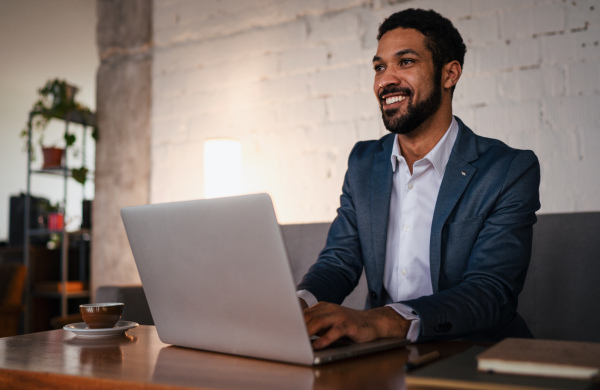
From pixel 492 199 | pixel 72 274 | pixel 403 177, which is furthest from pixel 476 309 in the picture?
pixel 72 274

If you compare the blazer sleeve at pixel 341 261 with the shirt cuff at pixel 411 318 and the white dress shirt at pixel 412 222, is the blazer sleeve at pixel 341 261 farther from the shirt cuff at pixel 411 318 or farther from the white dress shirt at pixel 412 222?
the shirt cuff at pixel 411 318

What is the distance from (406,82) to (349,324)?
36.3 inches

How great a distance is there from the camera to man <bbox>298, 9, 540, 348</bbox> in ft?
3.99

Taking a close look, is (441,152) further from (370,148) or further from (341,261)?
(341,261)

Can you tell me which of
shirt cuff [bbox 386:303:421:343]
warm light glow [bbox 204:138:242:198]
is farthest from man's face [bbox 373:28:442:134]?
warm light glow [bbox 204:138:242:198]

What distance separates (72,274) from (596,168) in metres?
3.85

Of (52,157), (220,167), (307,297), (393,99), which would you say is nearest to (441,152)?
(393,99)


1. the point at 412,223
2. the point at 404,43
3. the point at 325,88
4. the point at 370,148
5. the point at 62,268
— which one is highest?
the point at 325,88

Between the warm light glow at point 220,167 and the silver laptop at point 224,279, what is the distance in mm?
1616

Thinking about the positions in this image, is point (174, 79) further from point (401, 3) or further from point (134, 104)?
point (401, 3)

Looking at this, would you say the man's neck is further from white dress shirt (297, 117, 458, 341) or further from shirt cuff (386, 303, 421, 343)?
shirt cuff (386, 303, 421, 343)

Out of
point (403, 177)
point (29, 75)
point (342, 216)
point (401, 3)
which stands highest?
point (29, 75)

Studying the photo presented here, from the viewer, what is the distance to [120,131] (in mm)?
3182

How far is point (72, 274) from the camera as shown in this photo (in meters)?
4.40
